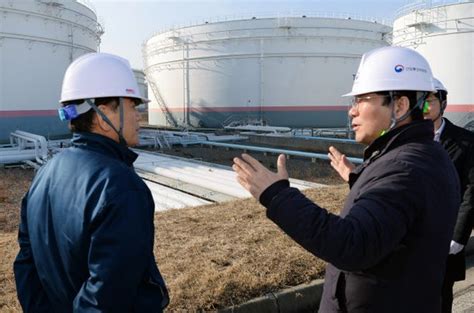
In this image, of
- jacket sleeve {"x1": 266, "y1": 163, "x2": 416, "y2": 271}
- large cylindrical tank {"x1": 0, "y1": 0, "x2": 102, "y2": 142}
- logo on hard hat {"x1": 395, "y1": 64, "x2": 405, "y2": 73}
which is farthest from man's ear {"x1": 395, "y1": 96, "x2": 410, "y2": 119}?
large cylindrical tank {"x1": 0, "y1": 0, "x2": 102, "y2": 142}

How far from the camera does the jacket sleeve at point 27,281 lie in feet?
6.12

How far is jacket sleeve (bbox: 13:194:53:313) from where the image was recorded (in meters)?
1.87

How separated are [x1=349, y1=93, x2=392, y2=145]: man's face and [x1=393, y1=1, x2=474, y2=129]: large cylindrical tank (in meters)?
21.2

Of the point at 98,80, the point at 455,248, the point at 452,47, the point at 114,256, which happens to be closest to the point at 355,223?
the point at 114,256

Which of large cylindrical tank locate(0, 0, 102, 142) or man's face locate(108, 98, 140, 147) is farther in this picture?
large cylindrical tank locate(0, 0, 102, 142)

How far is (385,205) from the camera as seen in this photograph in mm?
1521

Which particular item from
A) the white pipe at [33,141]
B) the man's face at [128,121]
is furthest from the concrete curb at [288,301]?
the white pipe at [33,141]

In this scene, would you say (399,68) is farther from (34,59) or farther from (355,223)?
(34,59)

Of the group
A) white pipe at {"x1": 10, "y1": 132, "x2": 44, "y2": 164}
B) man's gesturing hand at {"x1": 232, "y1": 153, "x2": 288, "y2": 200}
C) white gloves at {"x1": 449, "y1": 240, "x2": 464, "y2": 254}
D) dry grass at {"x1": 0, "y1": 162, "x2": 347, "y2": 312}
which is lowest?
dry grass at {"x1": 0, "y1": 162, "x2": 347, "y2": 312}

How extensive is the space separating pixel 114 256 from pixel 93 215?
17cm

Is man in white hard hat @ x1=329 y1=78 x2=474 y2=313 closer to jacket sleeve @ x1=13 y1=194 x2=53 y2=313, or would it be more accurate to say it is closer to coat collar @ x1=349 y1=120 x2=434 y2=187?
coat collar @ x1=349 y1=120 x2=434 y2=187

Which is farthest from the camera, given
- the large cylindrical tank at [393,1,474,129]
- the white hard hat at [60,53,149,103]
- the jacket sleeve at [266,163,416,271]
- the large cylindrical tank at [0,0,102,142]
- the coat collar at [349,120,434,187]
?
the large cylindrical tank at [393,1,474,129]

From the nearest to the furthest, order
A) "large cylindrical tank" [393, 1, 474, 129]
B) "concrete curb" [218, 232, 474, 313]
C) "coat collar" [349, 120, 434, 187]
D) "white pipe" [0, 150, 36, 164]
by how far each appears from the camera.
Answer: "coat collar" [349, 120, 434, 187]
"concrete curb" [218, 232, 474, 313]
"white pipe" [0, 150, 36, 164]
"large cylindrical tank" [393, 1, 474, 129]

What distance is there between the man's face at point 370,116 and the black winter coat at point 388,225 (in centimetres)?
6
